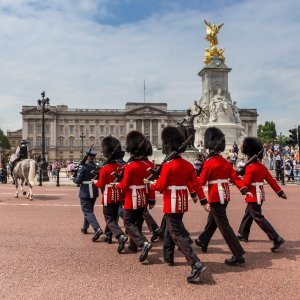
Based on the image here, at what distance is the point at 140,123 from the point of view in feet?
389

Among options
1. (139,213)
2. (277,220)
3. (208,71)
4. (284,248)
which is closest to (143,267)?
(139,213)

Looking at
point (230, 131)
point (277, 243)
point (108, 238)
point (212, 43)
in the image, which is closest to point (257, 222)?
point (277, 243)

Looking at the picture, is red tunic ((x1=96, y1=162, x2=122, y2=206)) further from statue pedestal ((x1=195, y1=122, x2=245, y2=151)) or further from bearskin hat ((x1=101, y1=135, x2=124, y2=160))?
statue pedestal ((x1=195, y1=122, x2=245, y2=151))

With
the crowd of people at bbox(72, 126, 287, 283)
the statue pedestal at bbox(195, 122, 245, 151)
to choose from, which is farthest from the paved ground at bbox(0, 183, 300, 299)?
the statue pedestal at bbox(195, 122, 245, 151)

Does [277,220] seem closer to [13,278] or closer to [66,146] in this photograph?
[13,278]

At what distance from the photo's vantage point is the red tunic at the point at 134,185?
21.5 ft

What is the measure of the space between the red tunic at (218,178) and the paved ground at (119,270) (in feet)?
3.35

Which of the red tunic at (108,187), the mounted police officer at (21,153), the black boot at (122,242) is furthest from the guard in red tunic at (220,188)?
the mounted police officer at (21,153)

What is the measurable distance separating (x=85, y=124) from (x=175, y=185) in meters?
117

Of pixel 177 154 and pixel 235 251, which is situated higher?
pixel 177 154

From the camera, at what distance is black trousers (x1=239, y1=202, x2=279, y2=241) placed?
684cm

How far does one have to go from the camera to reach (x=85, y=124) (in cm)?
12069

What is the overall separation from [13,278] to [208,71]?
4167cm

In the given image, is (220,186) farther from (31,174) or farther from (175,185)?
(31,174)
